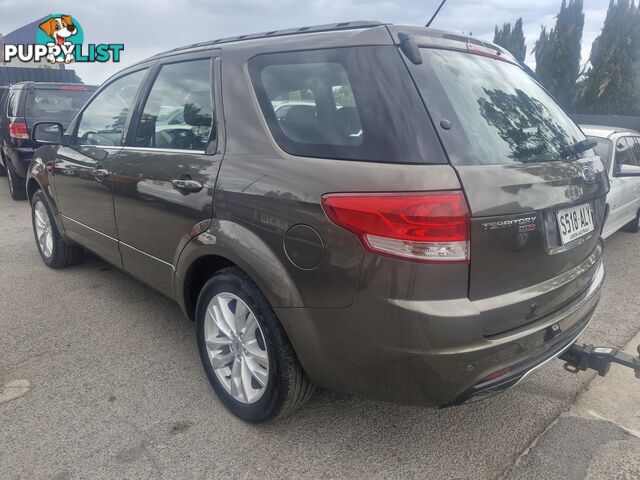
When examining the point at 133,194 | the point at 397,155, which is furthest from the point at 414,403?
the point at 133,194

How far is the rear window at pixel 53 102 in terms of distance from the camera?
760 cm

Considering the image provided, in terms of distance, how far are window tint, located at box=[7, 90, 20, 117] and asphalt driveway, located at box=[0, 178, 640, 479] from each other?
5399 mm

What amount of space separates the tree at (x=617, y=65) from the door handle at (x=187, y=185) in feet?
51.9

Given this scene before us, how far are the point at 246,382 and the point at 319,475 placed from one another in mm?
545

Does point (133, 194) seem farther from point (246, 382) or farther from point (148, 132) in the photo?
point (246, 382)

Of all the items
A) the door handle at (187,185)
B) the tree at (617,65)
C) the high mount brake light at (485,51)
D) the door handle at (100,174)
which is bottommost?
the door handle at (100,174)

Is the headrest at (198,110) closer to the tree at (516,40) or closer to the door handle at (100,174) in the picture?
the door handle at (100,174)

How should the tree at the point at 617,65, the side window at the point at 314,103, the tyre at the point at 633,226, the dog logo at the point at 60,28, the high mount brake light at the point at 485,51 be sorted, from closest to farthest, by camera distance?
the side window at the point at 314,103 → the high mount brake light at the point at 485,51 → the tyre at the point at 633,226 → the tree at the point at 617,65 → the dog logo at the point at 60,28

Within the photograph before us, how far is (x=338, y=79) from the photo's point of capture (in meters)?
2.00

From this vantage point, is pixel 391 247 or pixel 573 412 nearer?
pixel 391 247

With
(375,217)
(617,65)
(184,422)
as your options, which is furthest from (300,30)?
(617,65)

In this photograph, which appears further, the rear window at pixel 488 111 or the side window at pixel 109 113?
the side window at pixel 109 113
